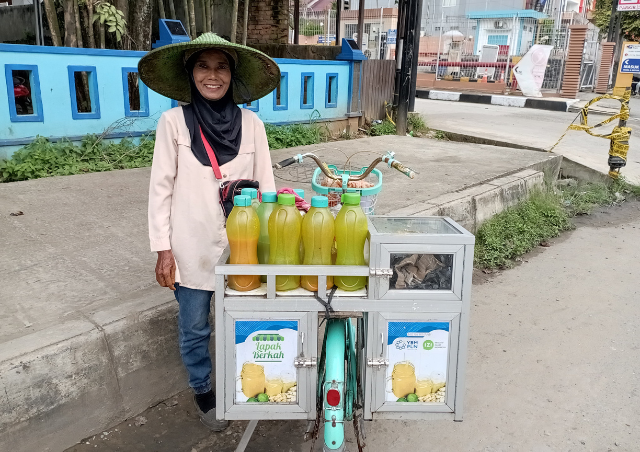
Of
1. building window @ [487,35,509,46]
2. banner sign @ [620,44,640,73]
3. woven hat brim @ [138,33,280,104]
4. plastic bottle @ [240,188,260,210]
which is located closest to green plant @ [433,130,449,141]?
banner sign @ [620,44,640,73]

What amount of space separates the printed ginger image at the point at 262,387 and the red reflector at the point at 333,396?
12 centimetres

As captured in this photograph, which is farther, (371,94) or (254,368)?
(371,94)

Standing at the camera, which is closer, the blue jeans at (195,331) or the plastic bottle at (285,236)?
the plastic bottle at (285,236)

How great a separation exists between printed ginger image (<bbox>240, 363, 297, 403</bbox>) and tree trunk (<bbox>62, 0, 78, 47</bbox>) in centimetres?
534

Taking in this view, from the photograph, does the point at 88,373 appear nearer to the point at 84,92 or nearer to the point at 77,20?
the point at 84,92

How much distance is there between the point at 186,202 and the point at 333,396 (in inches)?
36.9

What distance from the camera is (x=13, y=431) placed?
211 cm

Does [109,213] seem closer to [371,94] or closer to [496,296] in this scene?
[496,296]

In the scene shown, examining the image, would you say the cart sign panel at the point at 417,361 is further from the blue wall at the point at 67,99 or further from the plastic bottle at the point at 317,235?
the blue wall at the point at 67,99

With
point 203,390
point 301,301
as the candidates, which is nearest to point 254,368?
point 301,301

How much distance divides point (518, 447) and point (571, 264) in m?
2.65

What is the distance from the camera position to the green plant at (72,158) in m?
4.91

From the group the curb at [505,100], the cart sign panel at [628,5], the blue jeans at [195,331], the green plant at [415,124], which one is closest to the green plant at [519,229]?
the blue jeans at [195,331]

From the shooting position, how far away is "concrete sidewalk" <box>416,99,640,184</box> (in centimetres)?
782
